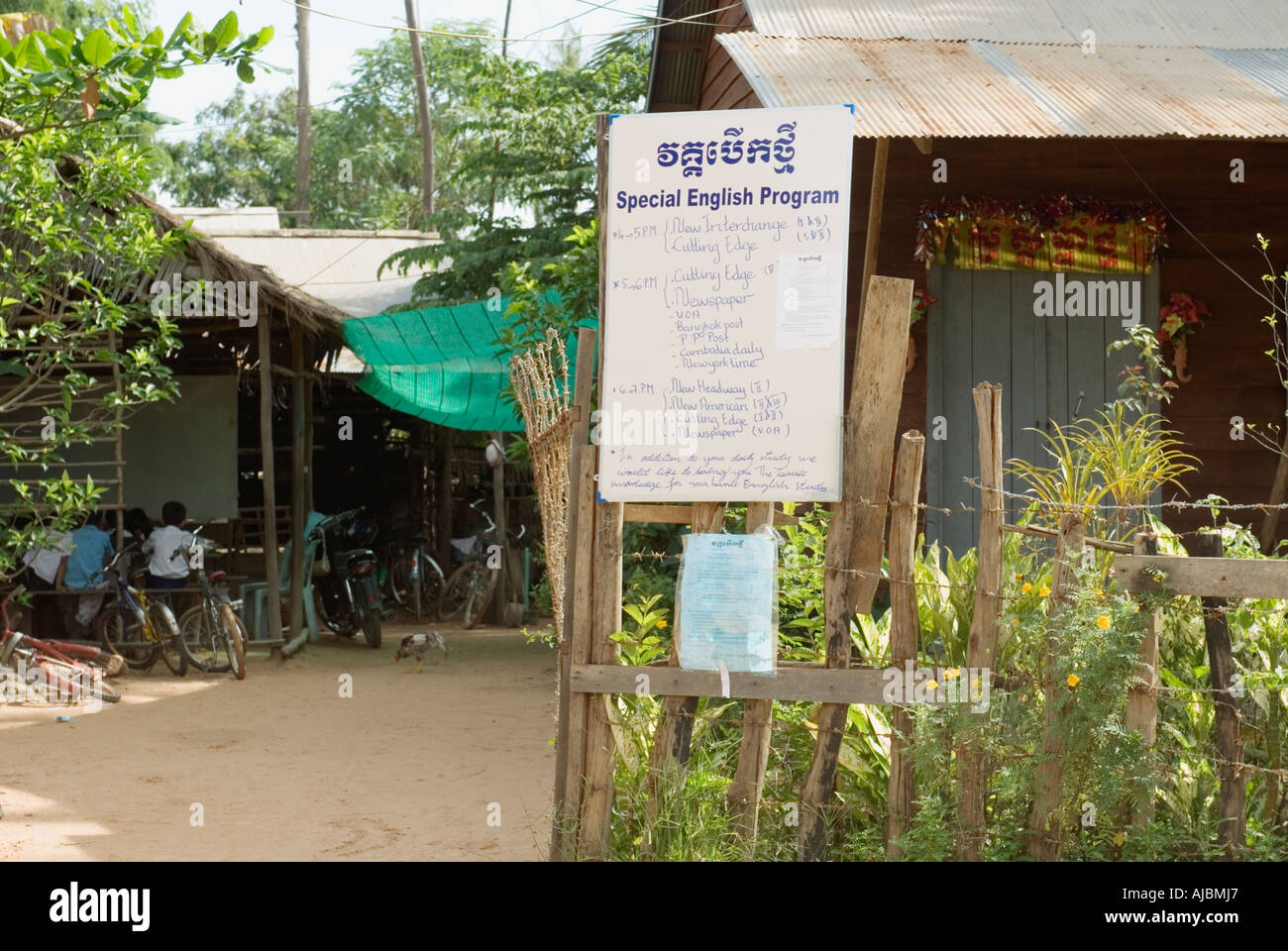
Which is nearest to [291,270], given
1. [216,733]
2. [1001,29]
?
[216,733]

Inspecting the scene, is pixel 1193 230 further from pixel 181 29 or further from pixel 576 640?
pixel 181 29

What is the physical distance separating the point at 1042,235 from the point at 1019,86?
1.24m

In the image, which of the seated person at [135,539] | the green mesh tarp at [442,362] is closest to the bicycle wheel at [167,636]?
the seated person at [135,539]

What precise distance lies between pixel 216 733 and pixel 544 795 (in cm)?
271

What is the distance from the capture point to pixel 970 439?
291 inches

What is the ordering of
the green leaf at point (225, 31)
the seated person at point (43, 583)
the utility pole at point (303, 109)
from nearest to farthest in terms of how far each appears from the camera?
the green leaf at point (225, 31)
the seated person at point (43, 583)
the utility pole at point (303, 109)

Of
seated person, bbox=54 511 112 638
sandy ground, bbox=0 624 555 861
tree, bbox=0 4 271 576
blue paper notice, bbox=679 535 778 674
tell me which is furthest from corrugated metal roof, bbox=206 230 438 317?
blue paper notice, bbox=679 535 778 674

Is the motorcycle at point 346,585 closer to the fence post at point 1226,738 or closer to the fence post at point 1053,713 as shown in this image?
the fence post at point 1053,713

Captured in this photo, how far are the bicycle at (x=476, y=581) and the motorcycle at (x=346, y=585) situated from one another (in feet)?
3.61

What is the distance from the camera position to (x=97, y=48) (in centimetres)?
434

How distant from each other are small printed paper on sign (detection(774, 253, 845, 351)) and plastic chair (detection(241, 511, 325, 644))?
330 inches

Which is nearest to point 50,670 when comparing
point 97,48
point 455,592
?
point 455,592

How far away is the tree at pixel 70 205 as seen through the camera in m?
4.46

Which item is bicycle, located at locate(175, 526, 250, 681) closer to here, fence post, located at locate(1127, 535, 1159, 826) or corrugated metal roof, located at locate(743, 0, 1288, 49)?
corrugated metal roof, located at locate(743, 0, 1288, 49)
